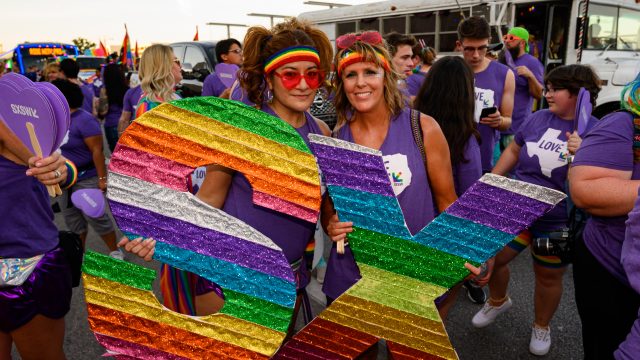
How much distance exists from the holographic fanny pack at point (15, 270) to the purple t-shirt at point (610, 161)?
198 cm

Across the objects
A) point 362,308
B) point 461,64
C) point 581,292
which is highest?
point 461,64

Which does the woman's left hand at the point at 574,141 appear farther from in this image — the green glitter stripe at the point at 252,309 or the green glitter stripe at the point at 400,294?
the green glitter stripe at the point at 252,309

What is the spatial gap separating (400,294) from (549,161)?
5.34 feet

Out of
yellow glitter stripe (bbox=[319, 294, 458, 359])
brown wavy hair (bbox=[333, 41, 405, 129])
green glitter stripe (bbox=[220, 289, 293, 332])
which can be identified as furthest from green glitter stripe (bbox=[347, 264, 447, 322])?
brown wavy hair (bbox=[333, 41, 405, 129])

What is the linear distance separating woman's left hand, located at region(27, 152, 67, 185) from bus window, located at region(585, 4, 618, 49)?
759cm

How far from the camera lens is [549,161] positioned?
2.54 meters

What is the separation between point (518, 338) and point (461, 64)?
178 cm

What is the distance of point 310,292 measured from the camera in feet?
11.6

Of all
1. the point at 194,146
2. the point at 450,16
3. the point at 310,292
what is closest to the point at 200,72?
the point at 450,16

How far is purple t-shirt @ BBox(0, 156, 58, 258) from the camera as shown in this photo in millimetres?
1624

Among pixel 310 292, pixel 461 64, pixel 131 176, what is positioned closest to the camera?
pixel 131 176

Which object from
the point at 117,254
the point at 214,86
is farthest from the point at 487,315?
the point at 214,86

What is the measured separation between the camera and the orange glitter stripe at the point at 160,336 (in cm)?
127

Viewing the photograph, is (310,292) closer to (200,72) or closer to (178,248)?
(178,248)
